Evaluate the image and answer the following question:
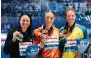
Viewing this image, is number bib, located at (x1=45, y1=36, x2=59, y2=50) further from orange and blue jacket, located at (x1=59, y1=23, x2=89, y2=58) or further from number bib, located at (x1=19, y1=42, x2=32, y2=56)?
number bib, located at (x1=19, y1=42, x2=32, y2=56)

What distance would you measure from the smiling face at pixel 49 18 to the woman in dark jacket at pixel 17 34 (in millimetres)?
167

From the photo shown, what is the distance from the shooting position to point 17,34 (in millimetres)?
2598

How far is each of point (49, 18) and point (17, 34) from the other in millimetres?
355

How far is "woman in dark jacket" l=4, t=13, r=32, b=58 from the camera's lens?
2586 mm

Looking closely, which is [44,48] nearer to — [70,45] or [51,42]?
[51,42]

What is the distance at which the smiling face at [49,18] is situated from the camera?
261 cm

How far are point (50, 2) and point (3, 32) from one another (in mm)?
550

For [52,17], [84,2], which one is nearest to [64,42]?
[52,17]

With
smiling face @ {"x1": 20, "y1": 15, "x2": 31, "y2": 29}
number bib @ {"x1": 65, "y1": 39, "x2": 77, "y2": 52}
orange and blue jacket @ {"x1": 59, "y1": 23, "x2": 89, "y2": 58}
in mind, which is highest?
smiling face @ {"x1": 20, "y1": 15, "x2": 31, "y2": 29}

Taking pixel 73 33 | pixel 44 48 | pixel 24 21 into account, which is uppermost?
pixel 24 21

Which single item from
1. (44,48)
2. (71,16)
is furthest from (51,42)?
(71,16)

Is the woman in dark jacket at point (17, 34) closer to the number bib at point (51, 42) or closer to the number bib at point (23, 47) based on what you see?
the number bib at point (23, 47)

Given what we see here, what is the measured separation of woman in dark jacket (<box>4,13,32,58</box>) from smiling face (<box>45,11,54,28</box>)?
0.17m

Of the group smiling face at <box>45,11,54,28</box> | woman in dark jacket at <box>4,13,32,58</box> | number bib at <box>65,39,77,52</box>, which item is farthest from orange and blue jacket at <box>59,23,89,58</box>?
woman in dark jacket at <box>4,13,32,58</box>
